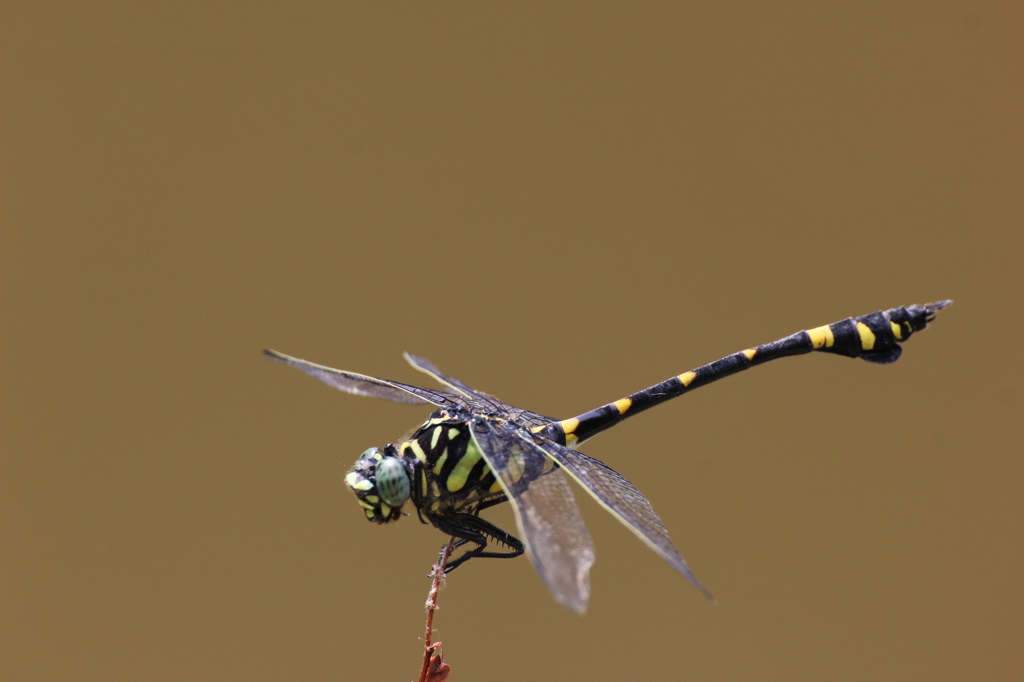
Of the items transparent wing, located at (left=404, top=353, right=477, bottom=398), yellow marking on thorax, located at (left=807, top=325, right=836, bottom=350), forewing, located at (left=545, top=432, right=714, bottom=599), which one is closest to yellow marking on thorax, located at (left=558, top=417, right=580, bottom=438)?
forewing, located at (left=545, top=432, right=714, bottom=599)

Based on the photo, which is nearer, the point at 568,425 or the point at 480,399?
the point at 568,425

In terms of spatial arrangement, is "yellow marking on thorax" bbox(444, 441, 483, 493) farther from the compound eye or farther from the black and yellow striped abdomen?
the black and yellow striped abdomen

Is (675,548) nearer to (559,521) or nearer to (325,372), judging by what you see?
(559,521)

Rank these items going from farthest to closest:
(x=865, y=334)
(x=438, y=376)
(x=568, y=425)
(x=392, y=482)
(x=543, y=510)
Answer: (x=438, y=376) → (x=865, y=334) → (x=568, y=425) → (x=392, y=482) → (x=543, y=510)

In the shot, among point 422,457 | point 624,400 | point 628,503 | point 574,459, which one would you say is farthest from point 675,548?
point 422,457

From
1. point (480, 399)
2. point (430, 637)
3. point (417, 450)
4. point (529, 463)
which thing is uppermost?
point (480, 399)

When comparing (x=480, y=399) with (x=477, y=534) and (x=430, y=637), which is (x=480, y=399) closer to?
(x=477, y=534)

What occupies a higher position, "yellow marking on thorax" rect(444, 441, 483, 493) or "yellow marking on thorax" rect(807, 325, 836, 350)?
"yellow marking on thorax" rect(807, 325, 836, 350)

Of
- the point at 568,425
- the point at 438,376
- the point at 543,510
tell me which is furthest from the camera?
the point at 438,376

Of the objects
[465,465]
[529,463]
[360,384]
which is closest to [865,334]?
[529,463]
